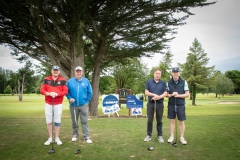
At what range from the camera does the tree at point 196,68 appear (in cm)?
3173

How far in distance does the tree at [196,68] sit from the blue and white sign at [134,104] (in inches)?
862

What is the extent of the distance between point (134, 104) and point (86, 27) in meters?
4.97

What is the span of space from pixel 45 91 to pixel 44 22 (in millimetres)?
5725

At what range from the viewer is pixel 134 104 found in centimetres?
1147

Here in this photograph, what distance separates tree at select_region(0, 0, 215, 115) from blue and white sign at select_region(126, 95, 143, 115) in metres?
2.30

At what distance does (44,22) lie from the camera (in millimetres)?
9398

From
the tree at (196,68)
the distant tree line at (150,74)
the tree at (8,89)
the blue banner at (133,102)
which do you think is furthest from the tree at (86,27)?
the tree at (8,89)

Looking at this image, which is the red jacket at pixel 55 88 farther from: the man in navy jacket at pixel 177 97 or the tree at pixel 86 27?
the tree at pixel 86 27

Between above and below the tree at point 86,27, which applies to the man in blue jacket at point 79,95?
below

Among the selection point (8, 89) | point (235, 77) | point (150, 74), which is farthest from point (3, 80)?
point (235, 77)

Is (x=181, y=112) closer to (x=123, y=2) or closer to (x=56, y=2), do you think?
(x=123, y=2)

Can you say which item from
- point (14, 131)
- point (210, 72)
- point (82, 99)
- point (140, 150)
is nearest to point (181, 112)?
point (140, 150)

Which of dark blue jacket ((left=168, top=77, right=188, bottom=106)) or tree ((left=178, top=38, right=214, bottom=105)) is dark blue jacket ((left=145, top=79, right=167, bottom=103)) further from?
tree ((left=178, top=38, right=214, bottom=105))

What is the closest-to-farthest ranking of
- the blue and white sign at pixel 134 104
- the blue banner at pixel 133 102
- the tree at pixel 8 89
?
1. the blue and white sign at pixel 134 104
2. the blue banner at pixel 133 102
3. the tree at pixel 8 89
